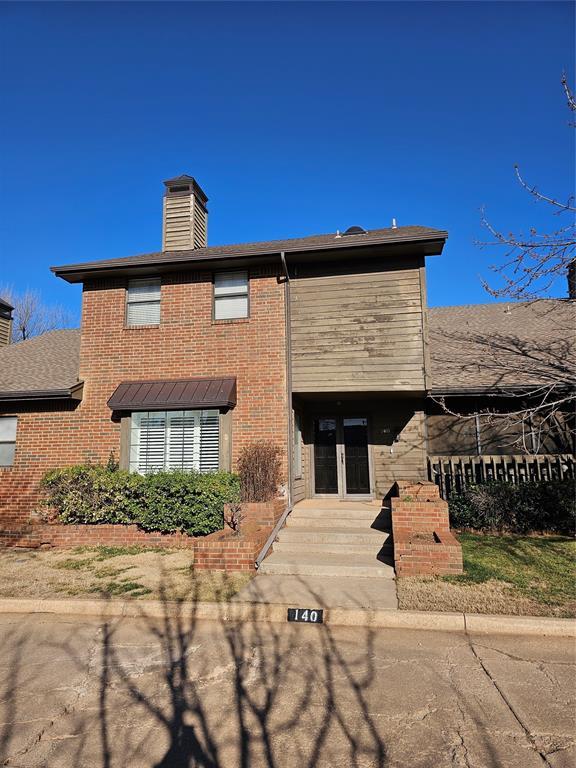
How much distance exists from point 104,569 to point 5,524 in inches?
156

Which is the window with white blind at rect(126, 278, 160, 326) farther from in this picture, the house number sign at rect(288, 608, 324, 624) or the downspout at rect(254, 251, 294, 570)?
the house number sign at rect(288, 608, 324, 624)

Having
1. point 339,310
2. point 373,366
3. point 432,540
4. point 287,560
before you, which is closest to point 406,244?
point 339,310

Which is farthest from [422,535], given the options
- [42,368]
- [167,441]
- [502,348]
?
[42,368]

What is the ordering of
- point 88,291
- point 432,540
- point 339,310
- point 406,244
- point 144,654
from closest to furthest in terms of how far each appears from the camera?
point 144,654
point 432,540
point 406,244
point 339,310
point 88,291

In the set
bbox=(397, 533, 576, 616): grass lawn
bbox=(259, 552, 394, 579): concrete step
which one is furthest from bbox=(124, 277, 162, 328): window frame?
bbox=(397, 533, 576, 616): grass lawn

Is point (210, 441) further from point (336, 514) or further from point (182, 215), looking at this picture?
point (182, 215)

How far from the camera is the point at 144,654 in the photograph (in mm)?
4465

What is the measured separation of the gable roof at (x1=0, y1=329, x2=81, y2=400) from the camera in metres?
10.6

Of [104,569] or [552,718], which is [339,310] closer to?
[104,569]

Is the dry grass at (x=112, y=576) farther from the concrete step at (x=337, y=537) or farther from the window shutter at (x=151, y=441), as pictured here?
the window shutter at (x=151, y=441)

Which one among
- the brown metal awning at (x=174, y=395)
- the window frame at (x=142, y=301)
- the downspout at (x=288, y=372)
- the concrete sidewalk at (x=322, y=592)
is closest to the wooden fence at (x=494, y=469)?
the downspout at (x=288, y=372)

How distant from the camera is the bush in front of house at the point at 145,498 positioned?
867 centimetres

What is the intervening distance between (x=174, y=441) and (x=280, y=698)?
7003mm

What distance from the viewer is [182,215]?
42.1 feet
